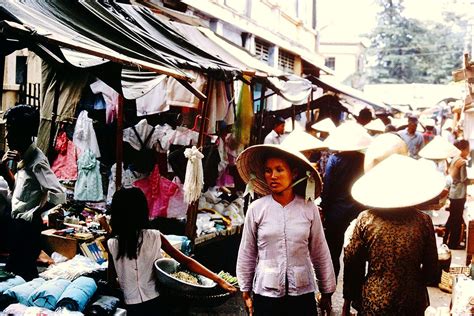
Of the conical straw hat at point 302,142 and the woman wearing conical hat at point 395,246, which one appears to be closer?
the woman wearing conical hat at point 395,246

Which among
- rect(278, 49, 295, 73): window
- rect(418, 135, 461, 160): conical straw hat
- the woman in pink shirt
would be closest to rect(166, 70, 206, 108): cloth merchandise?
the woman in pink shirt

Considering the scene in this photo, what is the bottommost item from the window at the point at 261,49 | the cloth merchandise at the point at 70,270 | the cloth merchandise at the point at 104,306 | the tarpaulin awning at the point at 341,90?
the cloth merchandise at the point at 104,306

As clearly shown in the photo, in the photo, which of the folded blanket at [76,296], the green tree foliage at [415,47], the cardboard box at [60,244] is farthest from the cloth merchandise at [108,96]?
the green tree foliage at [415,47]

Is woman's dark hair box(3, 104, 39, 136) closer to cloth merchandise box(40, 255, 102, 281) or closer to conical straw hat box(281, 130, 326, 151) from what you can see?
cloth merchandise box(40, 255, 102, 281)

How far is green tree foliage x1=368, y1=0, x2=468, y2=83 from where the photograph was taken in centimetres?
4275

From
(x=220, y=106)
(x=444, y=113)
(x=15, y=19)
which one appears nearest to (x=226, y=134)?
(x=220, y=106)

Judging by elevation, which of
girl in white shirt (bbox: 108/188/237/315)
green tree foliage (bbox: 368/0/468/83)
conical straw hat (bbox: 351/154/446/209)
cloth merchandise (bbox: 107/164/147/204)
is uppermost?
green tree foliage (bbox: 368/0/468/83)

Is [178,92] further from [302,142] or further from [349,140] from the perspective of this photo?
[302,142]

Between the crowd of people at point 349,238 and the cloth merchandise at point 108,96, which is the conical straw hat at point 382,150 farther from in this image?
the cloth merchandise at point 108,96

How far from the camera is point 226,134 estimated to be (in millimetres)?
9047

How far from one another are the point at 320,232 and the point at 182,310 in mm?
1597

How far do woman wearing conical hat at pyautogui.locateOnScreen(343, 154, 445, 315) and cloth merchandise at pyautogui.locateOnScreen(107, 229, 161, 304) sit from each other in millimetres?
1570

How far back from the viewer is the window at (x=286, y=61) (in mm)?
17984

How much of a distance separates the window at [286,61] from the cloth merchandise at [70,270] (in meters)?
13.5
